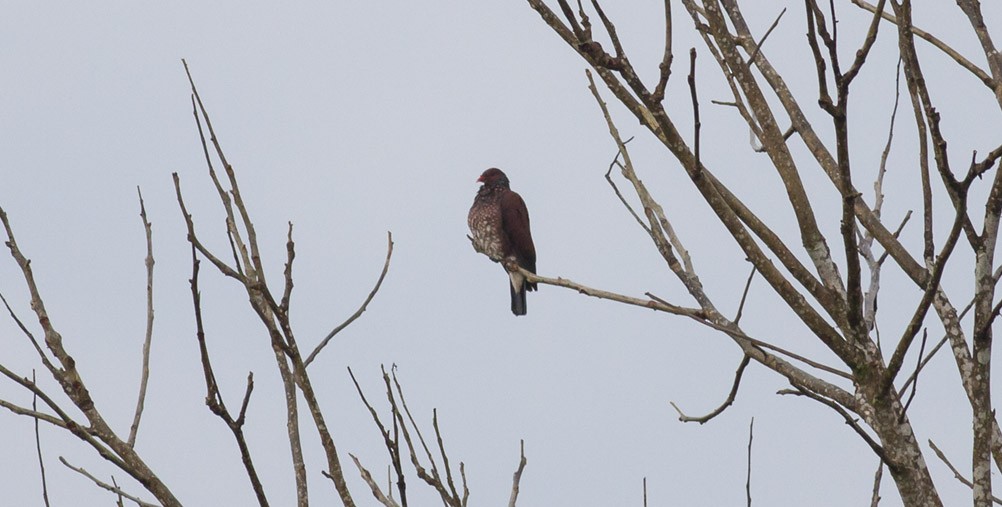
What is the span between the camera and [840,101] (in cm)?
185

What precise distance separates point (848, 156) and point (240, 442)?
46.5 inches

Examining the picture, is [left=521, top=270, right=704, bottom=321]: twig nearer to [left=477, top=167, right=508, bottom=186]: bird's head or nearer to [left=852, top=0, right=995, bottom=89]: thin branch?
[left=852, top=0, right=995, bottom=89]: thin branch

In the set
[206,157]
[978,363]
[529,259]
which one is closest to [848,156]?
[978,363]

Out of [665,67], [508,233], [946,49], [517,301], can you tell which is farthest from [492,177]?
[665,67]

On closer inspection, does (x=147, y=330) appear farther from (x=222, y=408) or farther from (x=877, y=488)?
(x=877, y=488)

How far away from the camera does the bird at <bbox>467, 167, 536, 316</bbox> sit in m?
8.67

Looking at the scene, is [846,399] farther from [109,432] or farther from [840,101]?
[109,432]

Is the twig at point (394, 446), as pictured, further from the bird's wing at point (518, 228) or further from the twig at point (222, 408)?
the bird's wing at point (518, 228)

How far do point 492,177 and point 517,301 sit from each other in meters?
1.16

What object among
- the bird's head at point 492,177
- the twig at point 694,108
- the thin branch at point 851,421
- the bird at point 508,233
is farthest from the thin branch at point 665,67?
the bird's head at point 492,177

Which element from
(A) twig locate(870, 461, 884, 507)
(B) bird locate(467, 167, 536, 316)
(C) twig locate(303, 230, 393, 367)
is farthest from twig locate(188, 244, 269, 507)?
(B) bird locate(467, 167, 536, 316)

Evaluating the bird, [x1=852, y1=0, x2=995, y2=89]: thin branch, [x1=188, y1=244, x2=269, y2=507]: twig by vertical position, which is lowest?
[x1=188, y1=244, x2=269, y2=507]: twig

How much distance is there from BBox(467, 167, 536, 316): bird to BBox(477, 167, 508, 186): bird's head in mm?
228

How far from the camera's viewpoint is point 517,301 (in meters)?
8.84
